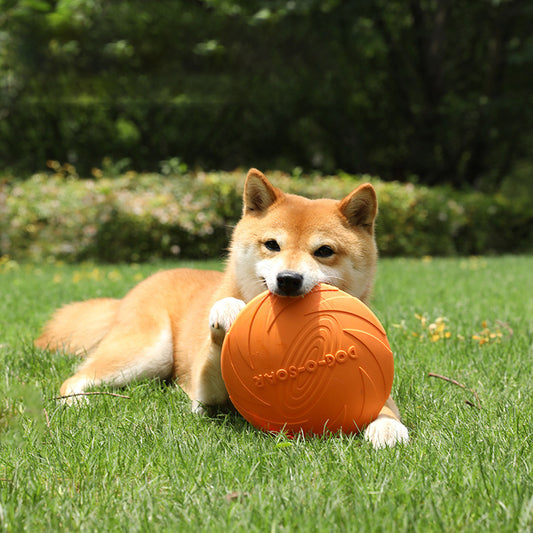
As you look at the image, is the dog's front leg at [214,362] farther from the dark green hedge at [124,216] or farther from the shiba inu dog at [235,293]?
the dark green hedge at [124,216]

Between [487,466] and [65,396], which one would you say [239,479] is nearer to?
[487,466]

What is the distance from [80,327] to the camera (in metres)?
3.85

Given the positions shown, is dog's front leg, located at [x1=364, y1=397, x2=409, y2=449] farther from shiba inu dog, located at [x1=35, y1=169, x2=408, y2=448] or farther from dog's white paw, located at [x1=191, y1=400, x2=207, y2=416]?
dog's white paw, located at [x1=191, y1=400, x2=207, y2=416]

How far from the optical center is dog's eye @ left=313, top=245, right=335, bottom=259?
269 cm

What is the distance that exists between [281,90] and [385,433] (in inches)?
580

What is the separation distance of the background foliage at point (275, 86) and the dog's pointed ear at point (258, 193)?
12823 millimetres

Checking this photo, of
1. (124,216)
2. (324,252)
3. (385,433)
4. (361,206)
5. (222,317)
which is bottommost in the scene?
(124,216)

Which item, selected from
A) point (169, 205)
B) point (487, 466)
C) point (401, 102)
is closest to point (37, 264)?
point (169, 205)

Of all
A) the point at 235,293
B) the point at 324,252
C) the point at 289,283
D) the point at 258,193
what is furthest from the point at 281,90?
the point at 289,283

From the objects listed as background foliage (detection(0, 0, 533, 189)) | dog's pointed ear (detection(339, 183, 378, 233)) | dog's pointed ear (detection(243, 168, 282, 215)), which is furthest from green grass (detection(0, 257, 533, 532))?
background foliage (detection(0, 0, 533, 189))

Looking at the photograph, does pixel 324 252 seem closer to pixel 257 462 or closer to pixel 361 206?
pixel 361 206

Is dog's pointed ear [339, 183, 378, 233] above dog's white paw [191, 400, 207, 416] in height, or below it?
above

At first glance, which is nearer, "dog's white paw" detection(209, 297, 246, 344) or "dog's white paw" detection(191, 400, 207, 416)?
"dog's white paw" detection(209, 297, 246, 344)

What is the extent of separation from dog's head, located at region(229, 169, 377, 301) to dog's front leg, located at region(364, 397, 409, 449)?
637 mm
